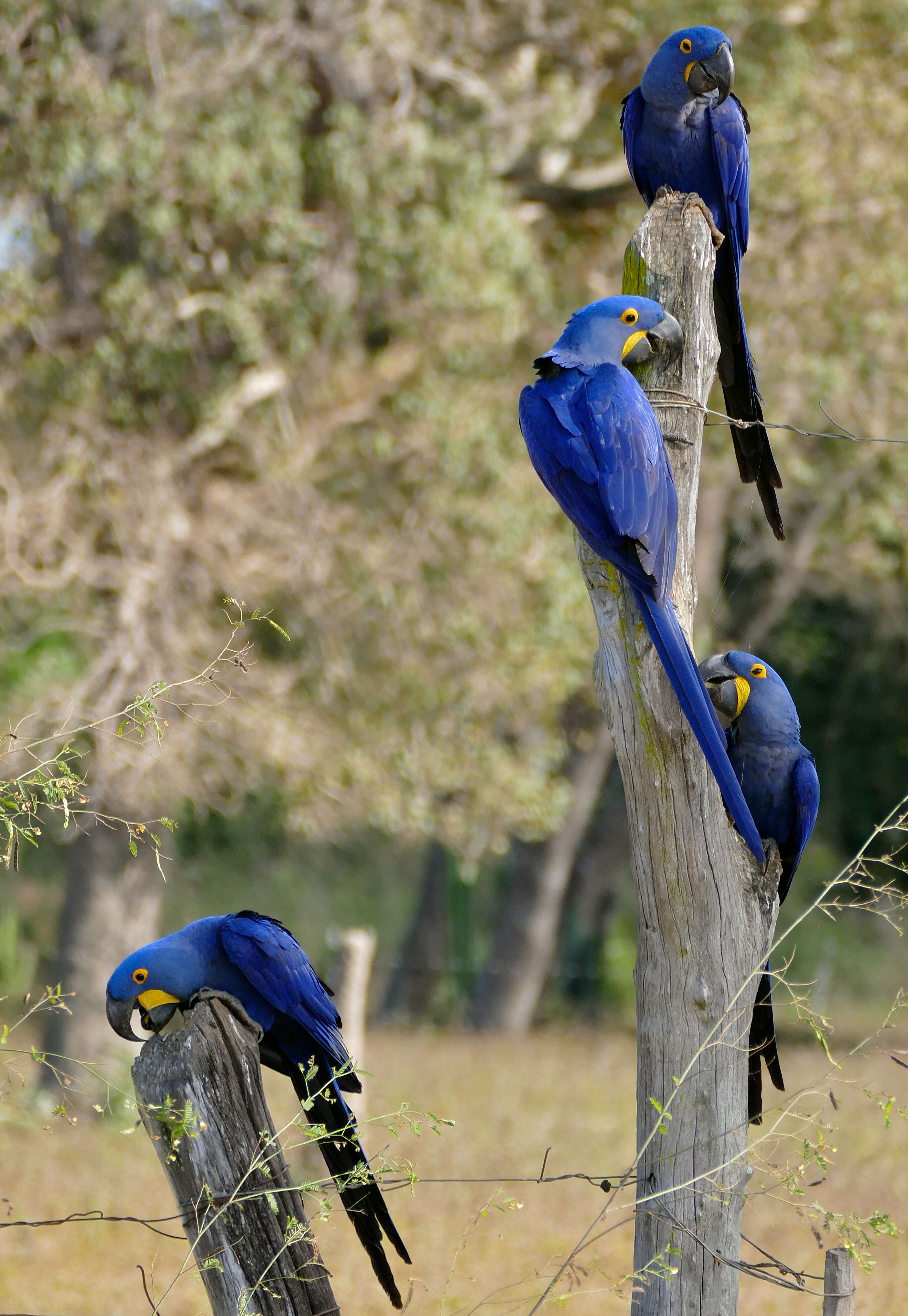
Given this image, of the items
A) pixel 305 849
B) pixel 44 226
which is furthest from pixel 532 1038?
pixel 44 226

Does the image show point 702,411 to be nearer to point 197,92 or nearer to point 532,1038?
point 197,92

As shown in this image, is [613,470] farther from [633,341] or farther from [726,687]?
[726,687]

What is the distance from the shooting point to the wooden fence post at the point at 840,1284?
1818 millimetres

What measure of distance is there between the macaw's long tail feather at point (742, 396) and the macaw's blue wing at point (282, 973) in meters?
1.28

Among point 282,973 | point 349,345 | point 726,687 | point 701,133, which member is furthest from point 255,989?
point 349,345

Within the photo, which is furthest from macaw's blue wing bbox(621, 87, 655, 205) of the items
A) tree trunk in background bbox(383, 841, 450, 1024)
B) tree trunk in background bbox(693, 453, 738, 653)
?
tree trunk in background bbox(383, 841, 450, 1024)

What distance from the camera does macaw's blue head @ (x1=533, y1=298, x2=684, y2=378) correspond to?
2012 mm

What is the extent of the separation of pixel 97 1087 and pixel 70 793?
249 inches

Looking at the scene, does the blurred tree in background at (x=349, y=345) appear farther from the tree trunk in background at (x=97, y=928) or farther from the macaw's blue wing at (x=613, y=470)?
the macaw's blue wing at (x=613, y=470)

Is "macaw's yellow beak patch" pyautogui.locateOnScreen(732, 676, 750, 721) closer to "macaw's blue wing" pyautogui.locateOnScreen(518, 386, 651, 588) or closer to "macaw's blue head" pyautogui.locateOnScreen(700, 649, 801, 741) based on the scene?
"macaw's blue head" pyautogui.locateOnScreen(700, 649, 801, 741)

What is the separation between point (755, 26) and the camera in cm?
757

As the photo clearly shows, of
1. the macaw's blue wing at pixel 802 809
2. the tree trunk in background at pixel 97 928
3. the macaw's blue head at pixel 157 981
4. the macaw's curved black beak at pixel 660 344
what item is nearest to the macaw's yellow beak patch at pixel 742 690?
the macaw's blue wing at pixel 802 809

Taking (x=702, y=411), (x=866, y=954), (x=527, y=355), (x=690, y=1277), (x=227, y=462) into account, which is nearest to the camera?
(x=690, y=1277)

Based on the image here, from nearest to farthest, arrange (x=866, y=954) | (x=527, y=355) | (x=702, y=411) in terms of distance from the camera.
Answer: (x=702, y=411) < (x=527, y=355) < (x=866, y=954)
